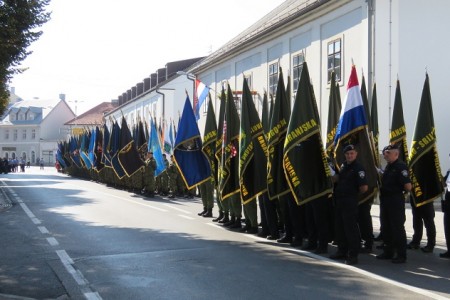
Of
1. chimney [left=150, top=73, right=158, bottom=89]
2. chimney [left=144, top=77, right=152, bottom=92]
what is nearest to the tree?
chimney [left=150, top=73, right=158, bottom=89]

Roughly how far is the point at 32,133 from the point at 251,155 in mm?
86361

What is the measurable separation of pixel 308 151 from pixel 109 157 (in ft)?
64.5

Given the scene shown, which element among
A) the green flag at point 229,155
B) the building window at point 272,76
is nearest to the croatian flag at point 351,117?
the green flag at point 229,155

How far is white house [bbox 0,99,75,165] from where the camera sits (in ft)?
294

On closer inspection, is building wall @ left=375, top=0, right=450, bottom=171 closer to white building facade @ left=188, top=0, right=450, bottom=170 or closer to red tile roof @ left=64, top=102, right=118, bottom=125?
white building facade @ left=188, top=0, right=450, bottom=170

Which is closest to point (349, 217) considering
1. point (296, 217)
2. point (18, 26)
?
point (296, 217)

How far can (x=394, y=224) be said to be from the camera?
763cm

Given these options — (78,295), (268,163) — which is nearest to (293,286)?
(78,295)

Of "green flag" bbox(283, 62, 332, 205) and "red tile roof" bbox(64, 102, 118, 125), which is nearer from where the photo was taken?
"green flag" bbox(283, 62, 332, 205)

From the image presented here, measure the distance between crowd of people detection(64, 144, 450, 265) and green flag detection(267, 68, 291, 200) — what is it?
1.05ft

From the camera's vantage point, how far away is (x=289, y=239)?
9336 mm

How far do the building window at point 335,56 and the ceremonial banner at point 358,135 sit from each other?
12187 mm

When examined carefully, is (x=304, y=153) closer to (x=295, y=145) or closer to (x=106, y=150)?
(x=295, y=145)

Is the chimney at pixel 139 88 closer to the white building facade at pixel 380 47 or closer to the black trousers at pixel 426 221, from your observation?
the white building facade at pixel 380 47
